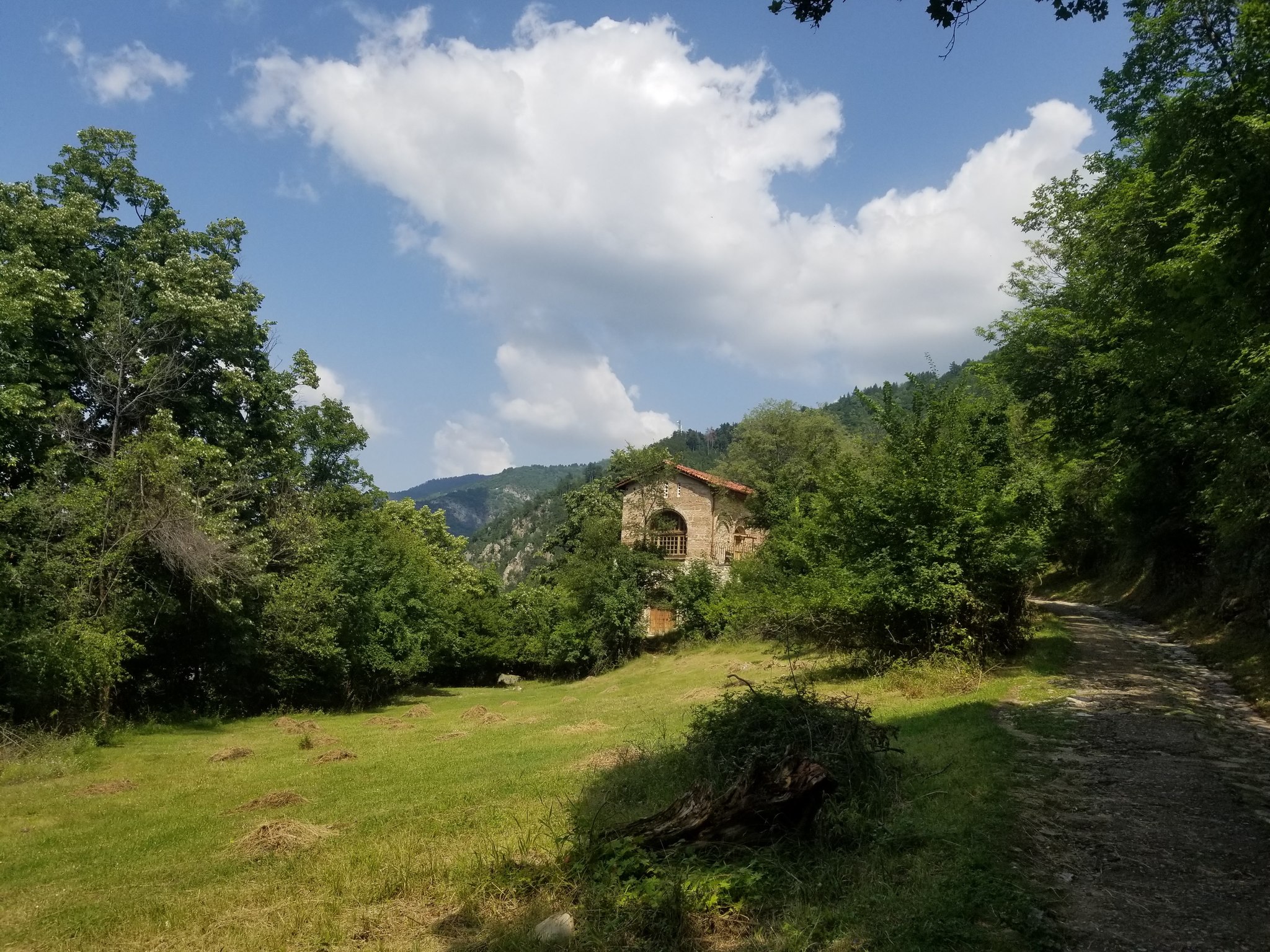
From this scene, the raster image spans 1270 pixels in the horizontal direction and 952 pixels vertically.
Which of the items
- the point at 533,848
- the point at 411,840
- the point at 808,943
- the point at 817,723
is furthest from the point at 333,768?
the point at 808,943

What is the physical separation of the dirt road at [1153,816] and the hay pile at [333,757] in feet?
44.1

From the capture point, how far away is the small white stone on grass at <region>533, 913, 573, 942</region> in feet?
17.7

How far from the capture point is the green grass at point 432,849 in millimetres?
5445

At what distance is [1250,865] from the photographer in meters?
5.64

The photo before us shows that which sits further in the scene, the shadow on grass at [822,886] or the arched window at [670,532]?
the arched window at [670,532]

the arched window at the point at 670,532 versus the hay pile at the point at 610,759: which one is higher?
the arched window at the point at 670,532

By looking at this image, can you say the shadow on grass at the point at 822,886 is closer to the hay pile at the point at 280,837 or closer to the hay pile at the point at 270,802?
the hay pile at the point at 280,837

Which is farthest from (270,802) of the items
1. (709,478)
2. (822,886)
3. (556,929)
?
(709,478)

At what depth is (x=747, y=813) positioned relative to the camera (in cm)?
672

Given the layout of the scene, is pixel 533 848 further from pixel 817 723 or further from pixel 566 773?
pixel 566 773

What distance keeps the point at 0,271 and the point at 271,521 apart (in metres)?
10.4

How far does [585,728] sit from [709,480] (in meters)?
23.6

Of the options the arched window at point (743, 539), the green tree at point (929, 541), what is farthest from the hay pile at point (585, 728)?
the arched window at point (743, 539)

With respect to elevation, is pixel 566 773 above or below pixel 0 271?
below
